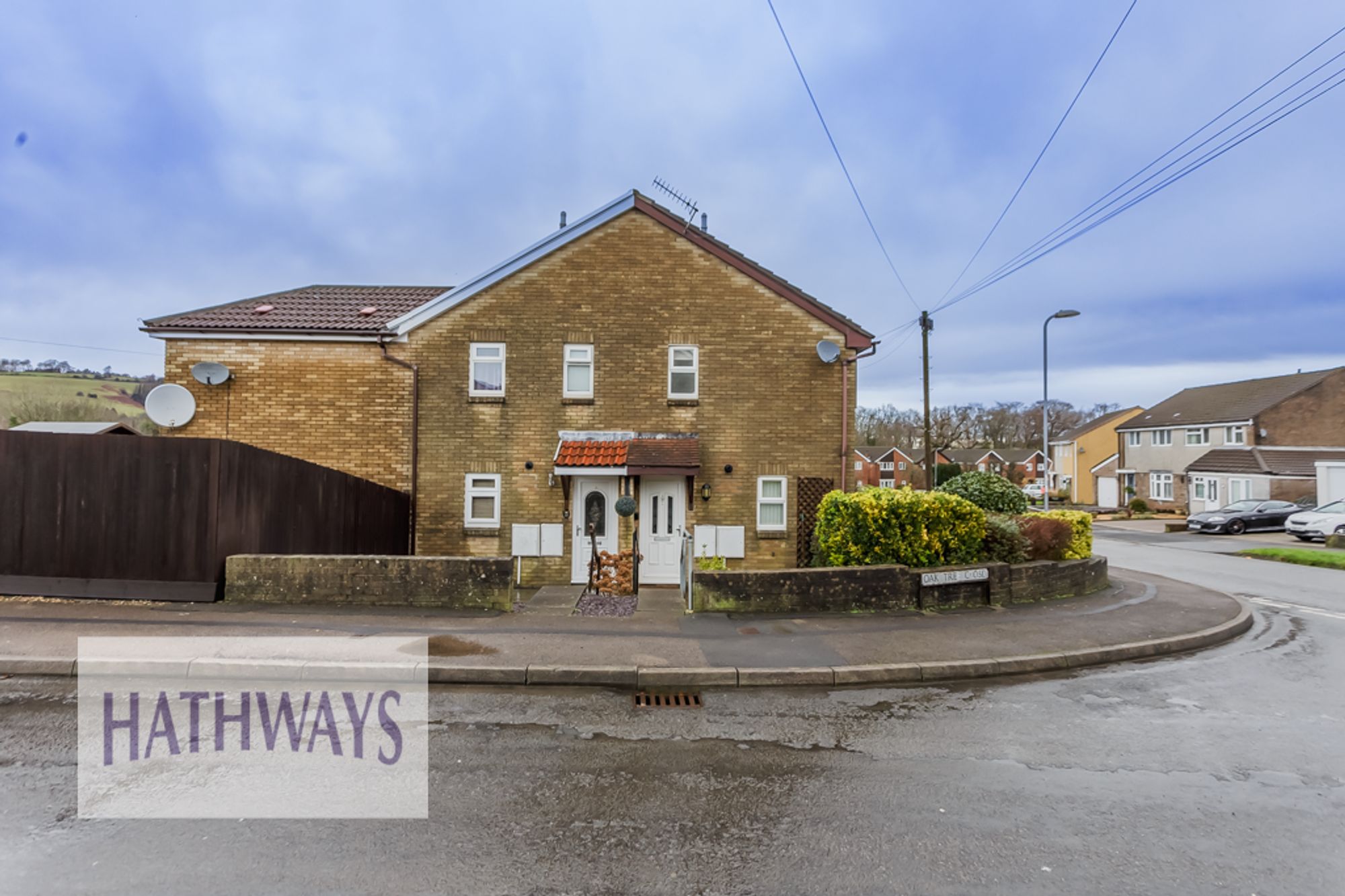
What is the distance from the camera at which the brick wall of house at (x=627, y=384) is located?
12852 mm

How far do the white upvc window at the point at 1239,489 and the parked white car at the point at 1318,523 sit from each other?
11949mm

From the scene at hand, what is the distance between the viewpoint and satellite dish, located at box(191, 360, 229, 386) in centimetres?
1241

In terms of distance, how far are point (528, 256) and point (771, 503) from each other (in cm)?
688

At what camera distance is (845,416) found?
12992mm

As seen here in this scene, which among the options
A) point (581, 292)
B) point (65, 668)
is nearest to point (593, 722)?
point (65, 668)

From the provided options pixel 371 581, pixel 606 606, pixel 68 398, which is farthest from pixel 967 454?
pixel 68 398

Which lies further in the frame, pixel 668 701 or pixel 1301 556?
pixel 1301 556

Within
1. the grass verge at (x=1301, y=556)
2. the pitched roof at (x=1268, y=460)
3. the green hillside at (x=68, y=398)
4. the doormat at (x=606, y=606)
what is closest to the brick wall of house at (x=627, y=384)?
the doormat at (x=606, y=606)

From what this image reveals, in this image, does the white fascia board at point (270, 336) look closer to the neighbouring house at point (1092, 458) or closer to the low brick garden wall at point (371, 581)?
the low brick garden wall at point (371, 581)

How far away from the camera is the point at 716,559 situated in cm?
1244

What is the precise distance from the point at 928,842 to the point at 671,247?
11469 mm

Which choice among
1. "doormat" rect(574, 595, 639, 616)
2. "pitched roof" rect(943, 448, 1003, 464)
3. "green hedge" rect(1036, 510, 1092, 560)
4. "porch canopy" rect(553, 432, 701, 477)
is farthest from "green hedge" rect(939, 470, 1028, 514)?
"pitched roof" rect(943, 448, 1003, 464)

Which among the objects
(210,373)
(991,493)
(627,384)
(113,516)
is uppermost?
(210,373)

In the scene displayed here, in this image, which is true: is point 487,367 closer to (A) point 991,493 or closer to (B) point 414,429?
(B) point 414,429
